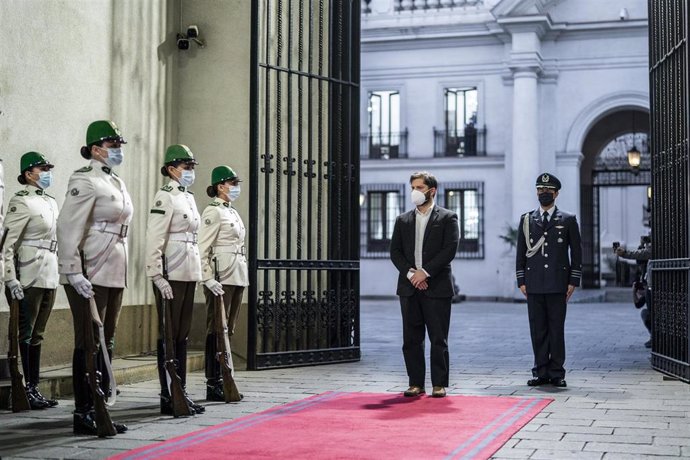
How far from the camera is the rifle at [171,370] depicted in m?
6.15

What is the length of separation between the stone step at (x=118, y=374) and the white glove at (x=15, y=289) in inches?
27.7

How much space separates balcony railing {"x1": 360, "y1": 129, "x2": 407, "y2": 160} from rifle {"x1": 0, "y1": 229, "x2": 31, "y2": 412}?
69.6ft

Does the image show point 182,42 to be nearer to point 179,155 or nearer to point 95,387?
point 179,155

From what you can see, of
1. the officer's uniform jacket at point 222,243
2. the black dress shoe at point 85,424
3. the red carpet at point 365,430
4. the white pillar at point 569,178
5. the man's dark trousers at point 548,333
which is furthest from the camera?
the white pillar at point 569,178

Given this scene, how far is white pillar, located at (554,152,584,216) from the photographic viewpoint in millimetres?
25500

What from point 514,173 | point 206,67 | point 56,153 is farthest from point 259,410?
point 514,173

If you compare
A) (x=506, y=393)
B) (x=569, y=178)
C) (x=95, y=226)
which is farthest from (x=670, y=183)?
(x=569, y=178)

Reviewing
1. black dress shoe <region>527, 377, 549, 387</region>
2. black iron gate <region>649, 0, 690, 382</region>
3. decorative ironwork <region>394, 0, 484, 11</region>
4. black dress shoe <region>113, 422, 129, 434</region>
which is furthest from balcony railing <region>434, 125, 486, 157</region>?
black dress shoe <region>113, 422, 129, 434</region>

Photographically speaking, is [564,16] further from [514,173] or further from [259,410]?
[259,410]

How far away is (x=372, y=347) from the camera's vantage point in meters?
11.7

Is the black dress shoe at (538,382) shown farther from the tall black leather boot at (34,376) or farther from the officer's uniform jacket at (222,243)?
the tall black leather boot at (34,376)

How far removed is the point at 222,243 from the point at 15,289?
A: 5.48ft

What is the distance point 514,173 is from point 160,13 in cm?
1728

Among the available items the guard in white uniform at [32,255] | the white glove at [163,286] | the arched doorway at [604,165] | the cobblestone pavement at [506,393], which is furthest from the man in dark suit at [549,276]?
the arched doorway at [604,165]
